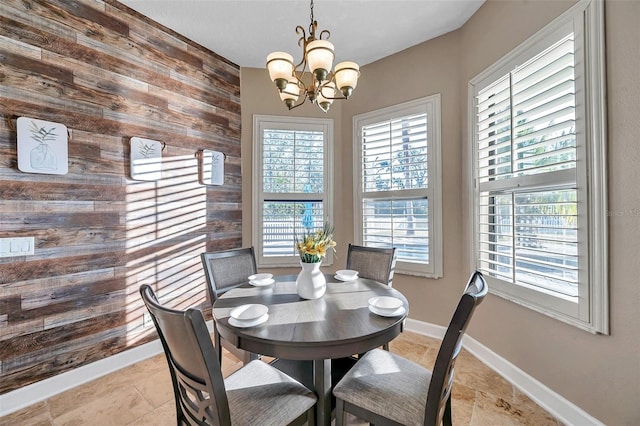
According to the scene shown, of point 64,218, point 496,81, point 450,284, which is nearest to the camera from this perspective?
point 64,218

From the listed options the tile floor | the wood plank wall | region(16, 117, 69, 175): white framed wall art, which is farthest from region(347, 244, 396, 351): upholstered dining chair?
region(16, 117, 69, 175): white framed wall art

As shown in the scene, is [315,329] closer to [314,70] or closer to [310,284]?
[310,284]

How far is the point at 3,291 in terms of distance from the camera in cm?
184

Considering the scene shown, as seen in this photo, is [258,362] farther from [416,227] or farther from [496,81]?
[496,81]

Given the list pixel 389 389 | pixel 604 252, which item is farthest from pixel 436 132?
pixel 389 389

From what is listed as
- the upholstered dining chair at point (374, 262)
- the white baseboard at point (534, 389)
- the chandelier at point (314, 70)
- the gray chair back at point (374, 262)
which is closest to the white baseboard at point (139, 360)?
the white baseboard at point (534, 389)

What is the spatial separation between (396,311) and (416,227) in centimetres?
167

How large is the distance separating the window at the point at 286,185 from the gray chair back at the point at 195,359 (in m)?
2.20

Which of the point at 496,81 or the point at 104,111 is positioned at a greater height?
the point at 496,81

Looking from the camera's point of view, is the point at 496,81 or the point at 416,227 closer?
the point at 496,81

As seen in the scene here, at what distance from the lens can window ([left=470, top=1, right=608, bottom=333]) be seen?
1533 mm

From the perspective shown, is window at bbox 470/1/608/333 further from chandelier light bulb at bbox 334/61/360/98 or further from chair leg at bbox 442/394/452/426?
chandelier light bulb at bbox 334/61/360/98

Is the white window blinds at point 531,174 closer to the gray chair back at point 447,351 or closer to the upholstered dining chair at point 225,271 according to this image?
the gray chair back at point 447,351

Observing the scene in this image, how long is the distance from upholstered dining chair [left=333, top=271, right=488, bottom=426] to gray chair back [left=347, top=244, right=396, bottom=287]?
2.85ft
